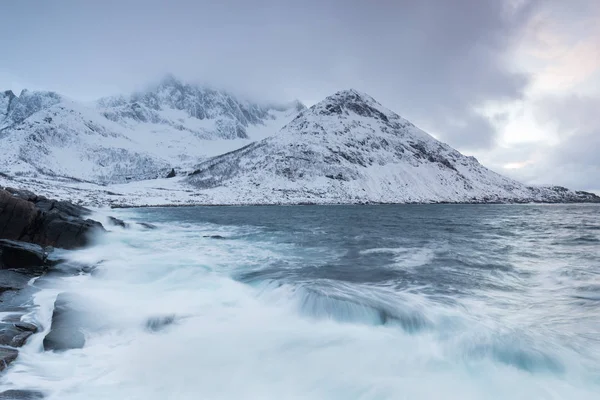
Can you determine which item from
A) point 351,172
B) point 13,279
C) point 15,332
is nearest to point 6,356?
point 15,332

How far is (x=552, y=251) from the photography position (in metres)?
21.9

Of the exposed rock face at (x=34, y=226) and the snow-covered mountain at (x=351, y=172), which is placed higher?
the snow-covered mountain at (x=351, y=172)

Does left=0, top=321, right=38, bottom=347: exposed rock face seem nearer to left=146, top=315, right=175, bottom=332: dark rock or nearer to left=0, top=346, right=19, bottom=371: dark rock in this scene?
left=0, top=346, right=19, bottom=371: dark rock

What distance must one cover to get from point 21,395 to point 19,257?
11.0 m

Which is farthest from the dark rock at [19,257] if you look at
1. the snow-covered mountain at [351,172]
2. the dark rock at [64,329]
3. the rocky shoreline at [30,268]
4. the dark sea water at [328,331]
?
the snow-covered mountain at [351,172]

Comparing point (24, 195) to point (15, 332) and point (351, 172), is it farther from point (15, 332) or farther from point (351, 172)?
point (351, 172)

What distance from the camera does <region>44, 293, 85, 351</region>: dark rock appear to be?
8430mm

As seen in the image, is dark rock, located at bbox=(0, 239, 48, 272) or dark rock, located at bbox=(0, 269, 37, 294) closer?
Result: dark rock, located at bbox=(0, 269, 37, 294)

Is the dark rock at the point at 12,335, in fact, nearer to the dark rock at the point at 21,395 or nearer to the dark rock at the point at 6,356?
the dark rock at the point at 6,356

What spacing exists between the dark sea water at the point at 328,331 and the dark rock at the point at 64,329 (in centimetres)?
24

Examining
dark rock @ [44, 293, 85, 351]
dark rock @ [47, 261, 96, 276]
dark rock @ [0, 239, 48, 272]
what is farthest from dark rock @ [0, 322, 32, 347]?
dark rock @ [0, 239, 48, 272]

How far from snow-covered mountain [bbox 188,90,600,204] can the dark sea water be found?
314ft

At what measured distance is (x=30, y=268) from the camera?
14.9 meters

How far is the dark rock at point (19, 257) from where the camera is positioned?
575 inches
